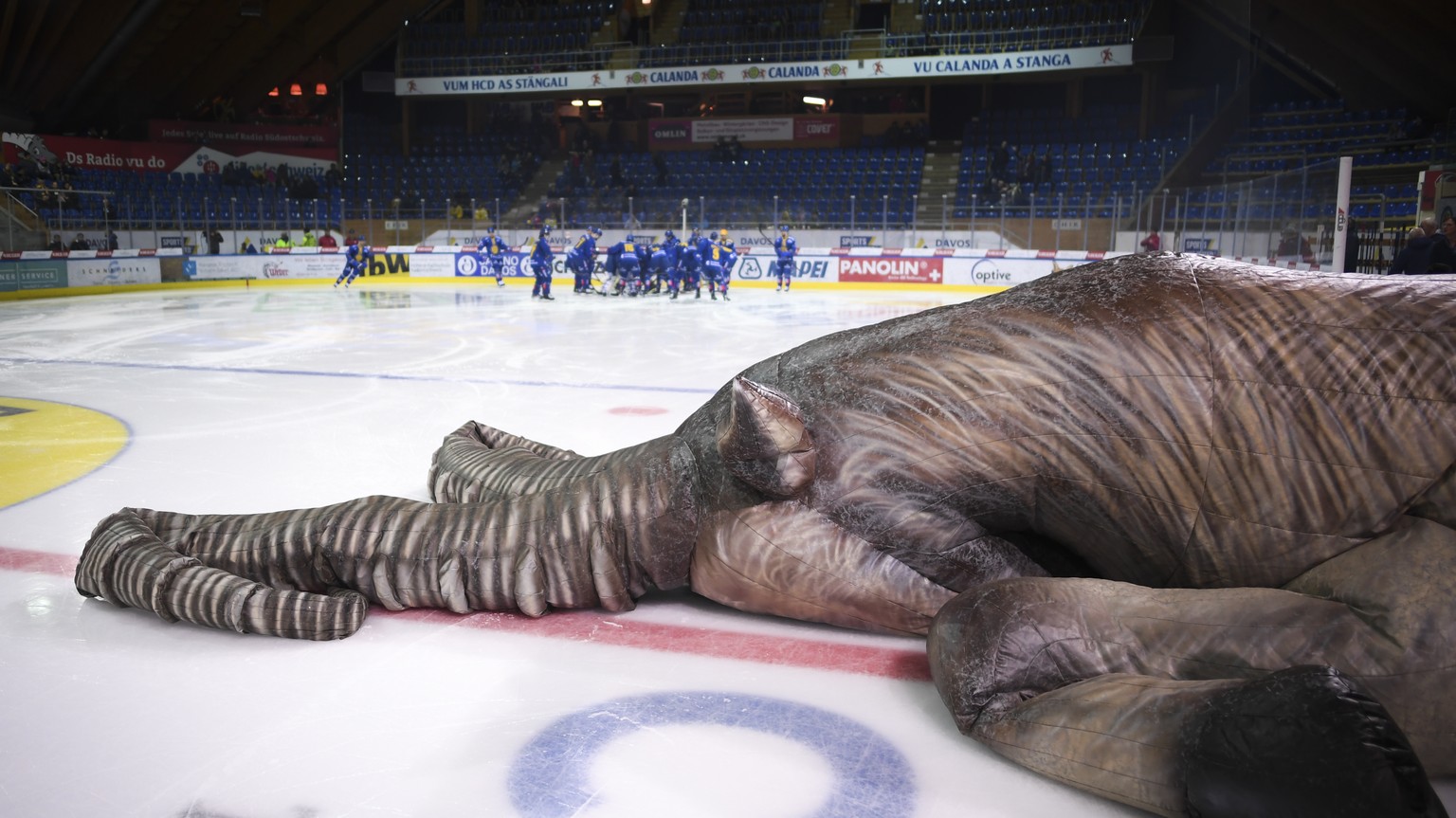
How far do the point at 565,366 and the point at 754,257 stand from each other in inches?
574

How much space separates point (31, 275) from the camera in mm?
17969

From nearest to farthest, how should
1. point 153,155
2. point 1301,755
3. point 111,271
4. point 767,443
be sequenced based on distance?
point 1301,755 → point 767,443 → point 111,271 → point 153,155

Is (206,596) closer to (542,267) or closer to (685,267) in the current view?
(542,267)

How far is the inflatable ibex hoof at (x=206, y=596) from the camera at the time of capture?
240 centimetres

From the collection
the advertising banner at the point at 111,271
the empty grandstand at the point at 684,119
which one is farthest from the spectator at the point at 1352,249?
the advertising banner at the point at 111,271

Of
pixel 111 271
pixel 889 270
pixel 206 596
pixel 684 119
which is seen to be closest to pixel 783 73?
pixel 684 119

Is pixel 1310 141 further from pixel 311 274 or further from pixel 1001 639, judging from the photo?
Answer: pixel 1001 639

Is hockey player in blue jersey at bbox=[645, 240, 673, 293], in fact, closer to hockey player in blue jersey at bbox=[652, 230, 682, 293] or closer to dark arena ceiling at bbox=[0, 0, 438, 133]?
hockey player in blue jersey at bbox=[652, 230, 682, 293]

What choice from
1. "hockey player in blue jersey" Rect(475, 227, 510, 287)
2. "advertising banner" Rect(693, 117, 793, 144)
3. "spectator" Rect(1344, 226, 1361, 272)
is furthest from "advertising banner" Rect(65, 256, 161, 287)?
"spectator" Rect(1344, 226, 1361, 272)

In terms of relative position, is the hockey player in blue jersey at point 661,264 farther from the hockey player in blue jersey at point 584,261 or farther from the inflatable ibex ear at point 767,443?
the inflatable ibex ear at point 767,443

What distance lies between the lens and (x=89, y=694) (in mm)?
2176

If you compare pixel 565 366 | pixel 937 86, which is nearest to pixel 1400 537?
pixel 565 366

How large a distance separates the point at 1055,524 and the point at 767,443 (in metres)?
0.64

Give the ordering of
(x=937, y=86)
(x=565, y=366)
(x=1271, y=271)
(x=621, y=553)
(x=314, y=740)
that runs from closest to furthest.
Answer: (x=314, y=740)
(x=1271, y=271)
(x=621, y=553)
(x=565, y=366)
(x=937, y=86)
